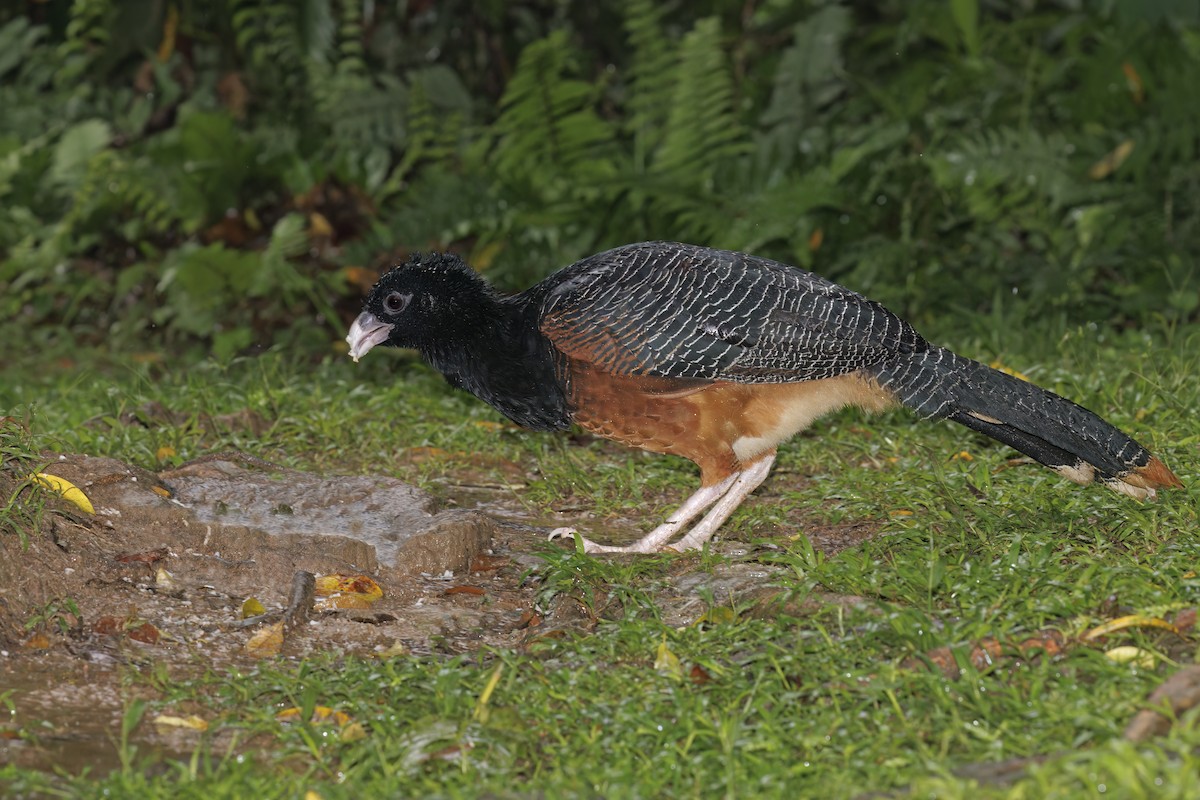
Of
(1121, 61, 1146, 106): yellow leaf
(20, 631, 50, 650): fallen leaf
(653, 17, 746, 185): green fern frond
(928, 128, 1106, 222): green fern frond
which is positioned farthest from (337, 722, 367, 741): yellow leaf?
(1121, 61, 1146, 106): yellow leaf

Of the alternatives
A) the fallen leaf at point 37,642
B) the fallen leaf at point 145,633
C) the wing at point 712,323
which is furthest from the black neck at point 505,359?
the fallen leaf at point 37,642

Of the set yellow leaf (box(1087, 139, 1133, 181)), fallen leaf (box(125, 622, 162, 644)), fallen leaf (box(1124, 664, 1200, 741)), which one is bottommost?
fallen leaf (box(125, 622, 162, 644))

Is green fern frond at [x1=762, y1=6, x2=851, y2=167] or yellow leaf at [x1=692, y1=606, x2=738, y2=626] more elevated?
green fern frond at [x1=762, y1=6, x2=851, y2=167]

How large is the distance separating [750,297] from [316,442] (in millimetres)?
2239

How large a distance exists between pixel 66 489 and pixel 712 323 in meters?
2.45

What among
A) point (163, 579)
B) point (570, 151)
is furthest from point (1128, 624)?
point (570, 151)

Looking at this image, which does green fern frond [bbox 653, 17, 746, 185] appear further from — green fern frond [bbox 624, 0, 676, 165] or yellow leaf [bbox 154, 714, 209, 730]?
yellow leaf [bbox 154, 714, 209, 730]

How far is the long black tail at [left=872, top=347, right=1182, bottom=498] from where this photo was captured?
16.6 ft

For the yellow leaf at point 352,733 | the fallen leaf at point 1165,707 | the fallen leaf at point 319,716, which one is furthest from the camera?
the fallen leaf at point 319,716

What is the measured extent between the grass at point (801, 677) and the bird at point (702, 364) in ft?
0.89

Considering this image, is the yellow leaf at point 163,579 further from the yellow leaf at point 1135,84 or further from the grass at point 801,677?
the yellow leaf at point 1135,84

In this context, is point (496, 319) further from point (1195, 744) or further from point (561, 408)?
point (1195, 744)

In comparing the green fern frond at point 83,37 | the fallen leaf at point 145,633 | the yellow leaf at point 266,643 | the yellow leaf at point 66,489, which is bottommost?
the yellow leaf at point 266,643

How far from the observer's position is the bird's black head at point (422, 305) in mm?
5648
